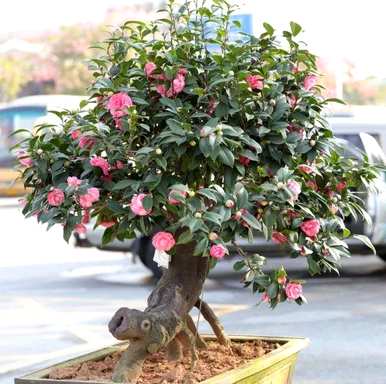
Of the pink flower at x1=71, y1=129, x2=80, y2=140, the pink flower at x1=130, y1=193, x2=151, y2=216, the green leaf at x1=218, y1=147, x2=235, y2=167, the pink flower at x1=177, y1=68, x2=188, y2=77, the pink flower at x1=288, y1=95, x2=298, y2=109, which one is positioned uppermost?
the pink flower at x1=177, y1=68, x2=188, y2=77

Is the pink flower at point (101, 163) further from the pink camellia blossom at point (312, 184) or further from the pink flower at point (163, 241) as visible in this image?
the pink camellia blossom at point (312, 184)

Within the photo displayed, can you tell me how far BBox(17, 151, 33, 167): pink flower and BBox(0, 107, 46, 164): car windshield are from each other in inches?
1226

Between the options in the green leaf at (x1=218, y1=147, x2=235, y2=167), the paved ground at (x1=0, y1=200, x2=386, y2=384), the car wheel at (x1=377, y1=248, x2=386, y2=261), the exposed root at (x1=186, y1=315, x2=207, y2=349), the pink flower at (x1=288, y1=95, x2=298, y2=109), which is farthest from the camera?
the car wheel at (x1=377, y1=248, x2=386, y2=261)

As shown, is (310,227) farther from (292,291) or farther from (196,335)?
(196,335)

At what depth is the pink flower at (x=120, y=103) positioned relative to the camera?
5.04m

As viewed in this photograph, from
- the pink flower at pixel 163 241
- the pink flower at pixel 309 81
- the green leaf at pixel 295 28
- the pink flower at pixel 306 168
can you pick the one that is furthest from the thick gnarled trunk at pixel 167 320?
the green leaf at pixel 295 28

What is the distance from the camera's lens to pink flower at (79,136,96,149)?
5.04 meters

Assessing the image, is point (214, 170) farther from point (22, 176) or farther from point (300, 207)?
point (22, 176)

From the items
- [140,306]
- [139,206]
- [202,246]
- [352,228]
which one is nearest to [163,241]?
[139,206]

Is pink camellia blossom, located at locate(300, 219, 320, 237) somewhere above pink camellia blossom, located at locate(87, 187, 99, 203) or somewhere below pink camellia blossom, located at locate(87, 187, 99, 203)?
below

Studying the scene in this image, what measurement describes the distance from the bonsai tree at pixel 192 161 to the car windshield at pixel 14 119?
31.2 meters

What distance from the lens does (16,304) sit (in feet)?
39.5

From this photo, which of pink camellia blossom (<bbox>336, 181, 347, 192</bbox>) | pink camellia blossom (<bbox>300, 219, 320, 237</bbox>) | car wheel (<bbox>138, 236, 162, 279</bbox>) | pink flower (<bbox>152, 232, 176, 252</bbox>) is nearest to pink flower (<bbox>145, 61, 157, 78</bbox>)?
pink flower (<bbox>152, 232, 176, 252</bbox>)

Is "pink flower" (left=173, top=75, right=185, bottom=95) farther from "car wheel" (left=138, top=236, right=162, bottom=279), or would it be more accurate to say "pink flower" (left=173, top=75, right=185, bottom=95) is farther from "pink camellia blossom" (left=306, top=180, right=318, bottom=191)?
"car wheel" (left=138, top=236, right=162, bottom=279)
